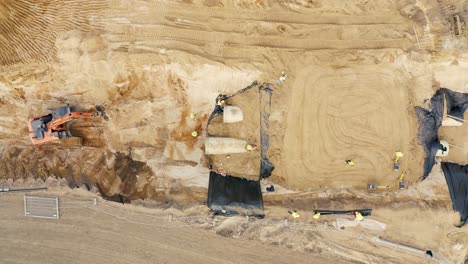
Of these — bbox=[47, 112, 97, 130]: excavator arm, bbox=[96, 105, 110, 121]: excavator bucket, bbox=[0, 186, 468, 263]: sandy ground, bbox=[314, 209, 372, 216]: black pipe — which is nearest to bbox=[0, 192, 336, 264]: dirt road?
bbox=[0, 186, 468, 263]: sandy ground

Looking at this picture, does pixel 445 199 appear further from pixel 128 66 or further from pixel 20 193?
pixel 20 193

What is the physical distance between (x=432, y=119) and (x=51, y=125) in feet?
37.7

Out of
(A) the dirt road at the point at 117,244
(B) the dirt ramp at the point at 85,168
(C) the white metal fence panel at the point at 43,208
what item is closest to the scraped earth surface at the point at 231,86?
(B) the dirt ramp at the point at 85,168

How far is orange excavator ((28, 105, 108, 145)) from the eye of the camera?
10.6 meters

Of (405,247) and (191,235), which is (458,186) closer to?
(405,247)

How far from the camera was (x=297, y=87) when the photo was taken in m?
11.2

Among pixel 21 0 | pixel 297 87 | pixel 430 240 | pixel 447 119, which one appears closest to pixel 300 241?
pixel 430 240

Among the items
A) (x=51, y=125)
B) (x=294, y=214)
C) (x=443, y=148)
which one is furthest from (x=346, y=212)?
(x=51, y=125)

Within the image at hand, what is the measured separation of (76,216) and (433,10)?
12.4m

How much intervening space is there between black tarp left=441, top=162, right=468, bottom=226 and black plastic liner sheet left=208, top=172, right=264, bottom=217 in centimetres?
585

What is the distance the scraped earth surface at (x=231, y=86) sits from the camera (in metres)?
10.6

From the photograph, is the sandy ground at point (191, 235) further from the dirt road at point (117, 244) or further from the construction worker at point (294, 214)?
the construction worker at point (294, 214)

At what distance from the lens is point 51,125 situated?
10.6 m

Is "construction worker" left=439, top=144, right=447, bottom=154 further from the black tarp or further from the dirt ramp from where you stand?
the dirt ramp
